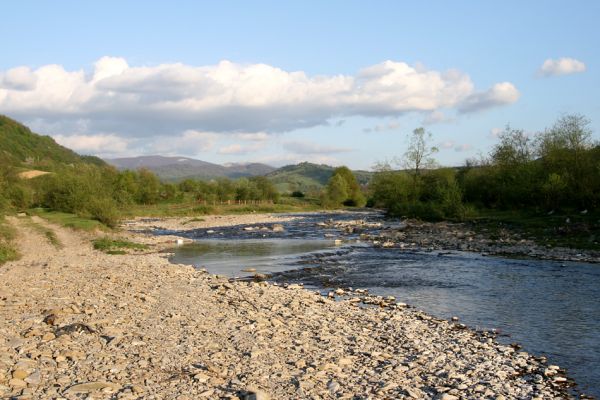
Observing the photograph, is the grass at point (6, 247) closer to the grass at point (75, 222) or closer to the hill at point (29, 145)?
the grass at point (75, 222)

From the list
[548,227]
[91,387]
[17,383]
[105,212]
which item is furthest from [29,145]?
[91,387]

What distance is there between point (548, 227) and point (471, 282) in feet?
74.5

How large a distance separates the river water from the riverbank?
1.32 metres

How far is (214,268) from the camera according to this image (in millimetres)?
27562

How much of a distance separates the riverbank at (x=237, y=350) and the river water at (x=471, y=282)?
4.34 feet

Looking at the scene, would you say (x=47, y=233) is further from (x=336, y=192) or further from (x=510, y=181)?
(x=336, y=192)

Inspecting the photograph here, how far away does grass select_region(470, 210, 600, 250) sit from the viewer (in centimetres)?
3377

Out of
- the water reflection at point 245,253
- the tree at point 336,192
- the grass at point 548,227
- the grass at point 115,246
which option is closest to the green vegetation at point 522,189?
the grass at point 548,227

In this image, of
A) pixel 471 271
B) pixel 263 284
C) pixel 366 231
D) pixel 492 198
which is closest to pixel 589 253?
pixel 471 271

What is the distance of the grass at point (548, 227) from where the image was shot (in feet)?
111

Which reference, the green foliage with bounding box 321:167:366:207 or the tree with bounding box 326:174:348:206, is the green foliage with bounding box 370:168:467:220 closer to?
the tree with bounding box 326:174:348:206

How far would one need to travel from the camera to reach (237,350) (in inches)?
439

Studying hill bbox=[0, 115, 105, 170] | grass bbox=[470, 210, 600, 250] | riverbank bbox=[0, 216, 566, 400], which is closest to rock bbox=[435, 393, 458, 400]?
riverbank bbox=[0, 216, 566, 400]

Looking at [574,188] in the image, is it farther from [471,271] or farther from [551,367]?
[551,367]
